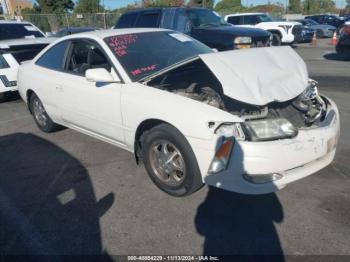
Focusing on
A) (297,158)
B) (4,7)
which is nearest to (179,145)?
(297,158)

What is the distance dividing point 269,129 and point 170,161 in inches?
38.8

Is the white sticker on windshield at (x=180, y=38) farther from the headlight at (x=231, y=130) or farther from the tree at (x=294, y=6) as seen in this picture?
the tree at (x=294, y=6)

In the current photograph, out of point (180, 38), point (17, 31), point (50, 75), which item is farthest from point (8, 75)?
point (180, 38)

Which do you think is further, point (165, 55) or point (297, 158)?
point (165, 55)

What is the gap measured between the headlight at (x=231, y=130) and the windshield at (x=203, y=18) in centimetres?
717

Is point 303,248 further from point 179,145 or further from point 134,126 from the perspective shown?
point 134,126

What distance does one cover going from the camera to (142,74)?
3789 mm

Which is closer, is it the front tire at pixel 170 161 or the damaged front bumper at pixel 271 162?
the damaged front bumper at pixel 271 162

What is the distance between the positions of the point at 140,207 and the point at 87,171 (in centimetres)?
111

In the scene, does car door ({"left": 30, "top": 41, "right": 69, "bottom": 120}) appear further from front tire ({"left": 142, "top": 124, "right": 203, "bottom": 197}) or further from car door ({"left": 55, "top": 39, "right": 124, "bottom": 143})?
front tire ({"left": 142, "top": 124, "right": 203, "bottom": 197})

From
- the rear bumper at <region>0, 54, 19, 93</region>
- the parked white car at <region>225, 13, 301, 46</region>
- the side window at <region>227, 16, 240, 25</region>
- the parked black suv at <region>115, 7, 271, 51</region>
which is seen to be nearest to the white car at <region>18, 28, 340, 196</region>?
the rear bumper at <region>0, 54, 19, 93</region>

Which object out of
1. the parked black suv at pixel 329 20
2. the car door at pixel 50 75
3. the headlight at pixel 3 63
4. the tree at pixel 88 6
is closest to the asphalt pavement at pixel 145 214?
the car door at pixel 50 75

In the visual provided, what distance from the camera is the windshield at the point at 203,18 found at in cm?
962

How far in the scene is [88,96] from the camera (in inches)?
162
